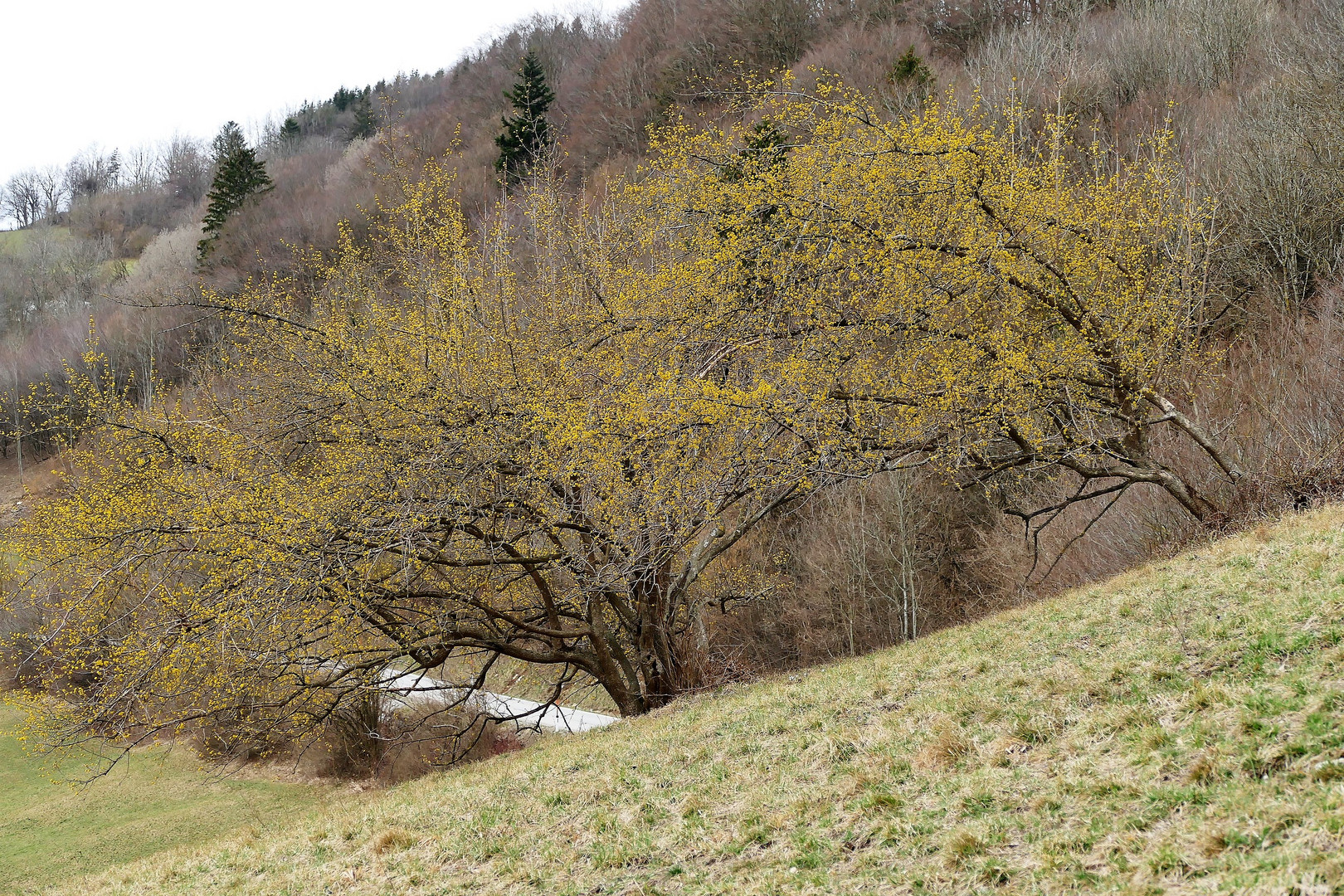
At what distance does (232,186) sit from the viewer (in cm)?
4972

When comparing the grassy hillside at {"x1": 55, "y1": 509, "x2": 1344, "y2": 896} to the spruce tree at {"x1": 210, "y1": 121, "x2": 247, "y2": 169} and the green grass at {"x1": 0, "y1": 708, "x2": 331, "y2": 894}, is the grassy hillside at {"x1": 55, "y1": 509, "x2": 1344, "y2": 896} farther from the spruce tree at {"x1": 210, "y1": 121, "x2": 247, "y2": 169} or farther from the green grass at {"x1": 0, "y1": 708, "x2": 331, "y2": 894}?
the spruce tree at {"x1": 210, "y1": 121, "x2": 247, "y2": 169}

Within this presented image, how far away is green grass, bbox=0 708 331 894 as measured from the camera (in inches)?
599

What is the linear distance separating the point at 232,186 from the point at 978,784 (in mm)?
53497

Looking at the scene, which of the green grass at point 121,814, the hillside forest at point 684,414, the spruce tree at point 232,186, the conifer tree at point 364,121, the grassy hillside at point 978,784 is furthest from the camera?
the conifer tree at point 364,121

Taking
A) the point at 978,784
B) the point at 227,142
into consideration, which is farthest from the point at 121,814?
the point at 227,142

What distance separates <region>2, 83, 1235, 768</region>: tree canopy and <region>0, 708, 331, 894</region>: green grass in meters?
4.26

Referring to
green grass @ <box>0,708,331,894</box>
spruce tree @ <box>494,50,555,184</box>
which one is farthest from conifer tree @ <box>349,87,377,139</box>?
green grass @ <box>0,708,331,894</box>

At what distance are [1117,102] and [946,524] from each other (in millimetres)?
13764

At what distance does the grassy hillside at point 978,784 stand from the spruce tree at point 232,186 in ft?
150

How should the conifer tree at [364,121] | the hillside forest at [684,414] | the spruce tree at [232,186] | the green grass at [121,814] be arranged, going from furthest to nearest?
the conifer tree at [364,121] → the spruce tree at [232,186] → the green grass at [121,814] → the hillside forest at [684,414]

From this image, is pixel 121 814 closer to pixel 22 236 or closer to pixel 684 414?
pixel 684 414

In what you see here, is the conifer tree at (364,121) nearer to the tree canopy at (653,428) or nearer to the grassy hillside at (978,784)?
the tree canopy at (653,428)

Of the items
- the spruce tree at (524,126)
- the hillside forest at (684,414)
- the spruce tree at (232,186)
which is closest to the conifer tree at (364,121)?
the spruce tree at (232,186)

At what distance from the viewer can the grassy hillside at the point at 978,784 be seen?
3883mm
